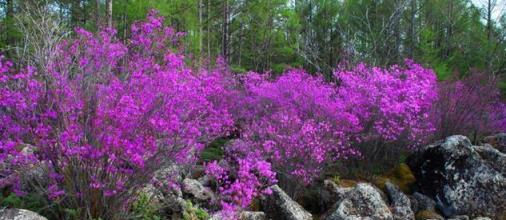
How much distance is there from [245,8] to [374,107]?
1748 centimetres

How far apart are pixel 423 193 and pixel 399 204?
1184 mm

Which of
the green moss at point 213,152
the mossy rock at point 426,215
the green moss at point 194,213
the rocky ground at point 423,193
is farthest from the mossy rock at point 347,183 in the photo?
the green moss at point 194,213

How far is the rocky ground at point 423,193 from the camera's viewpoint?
6531 mm

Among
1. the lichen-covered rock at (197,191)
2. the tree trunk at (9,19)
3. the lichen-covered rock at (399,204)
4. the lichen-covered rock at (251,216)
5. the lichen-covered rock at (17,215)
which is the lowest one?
the lichen-covered rock at (399,204)

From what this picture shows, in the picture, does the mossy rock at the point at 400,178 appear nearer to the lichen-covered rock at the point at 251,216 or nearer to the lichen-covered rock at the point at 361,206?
the lichen-covered rock at the point at 361,206

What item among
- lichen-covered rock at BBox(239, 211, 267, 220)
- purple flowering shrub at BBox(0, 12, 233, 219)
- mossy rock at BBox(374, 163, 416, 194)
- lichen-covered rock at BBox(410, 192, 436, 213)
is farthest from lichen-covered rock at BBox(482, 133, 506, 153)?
purple flowering shrub at BBox(0, 12, 233, 219)

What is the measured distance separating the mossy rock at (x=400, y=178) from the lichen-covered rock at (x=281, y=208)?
256cm

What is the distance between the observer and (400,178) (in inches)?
356

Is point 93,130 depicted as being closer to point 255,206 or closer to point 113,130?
point 113,130

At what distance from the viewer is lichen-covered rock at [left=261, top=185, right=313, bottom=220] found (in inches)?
249

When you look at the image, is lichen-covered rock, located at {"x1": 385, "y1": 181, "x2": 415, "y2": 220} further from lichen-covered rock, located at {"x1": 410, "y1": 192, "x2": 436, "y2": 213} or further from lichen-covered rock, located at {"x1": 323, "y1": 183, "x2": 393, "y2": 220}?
lichen-covered rock, located at {"x1": 323, "y1": 183, "x2": 393, "y2": 220}

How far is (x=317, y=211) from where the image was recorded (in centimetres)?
763

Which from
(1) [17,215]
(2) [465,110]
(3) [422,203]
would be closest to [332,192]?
(3) [422,203]

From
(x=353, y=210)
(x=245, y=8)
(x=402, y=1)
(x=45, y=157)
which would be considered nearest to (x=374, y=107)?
(x=353, y=210)
